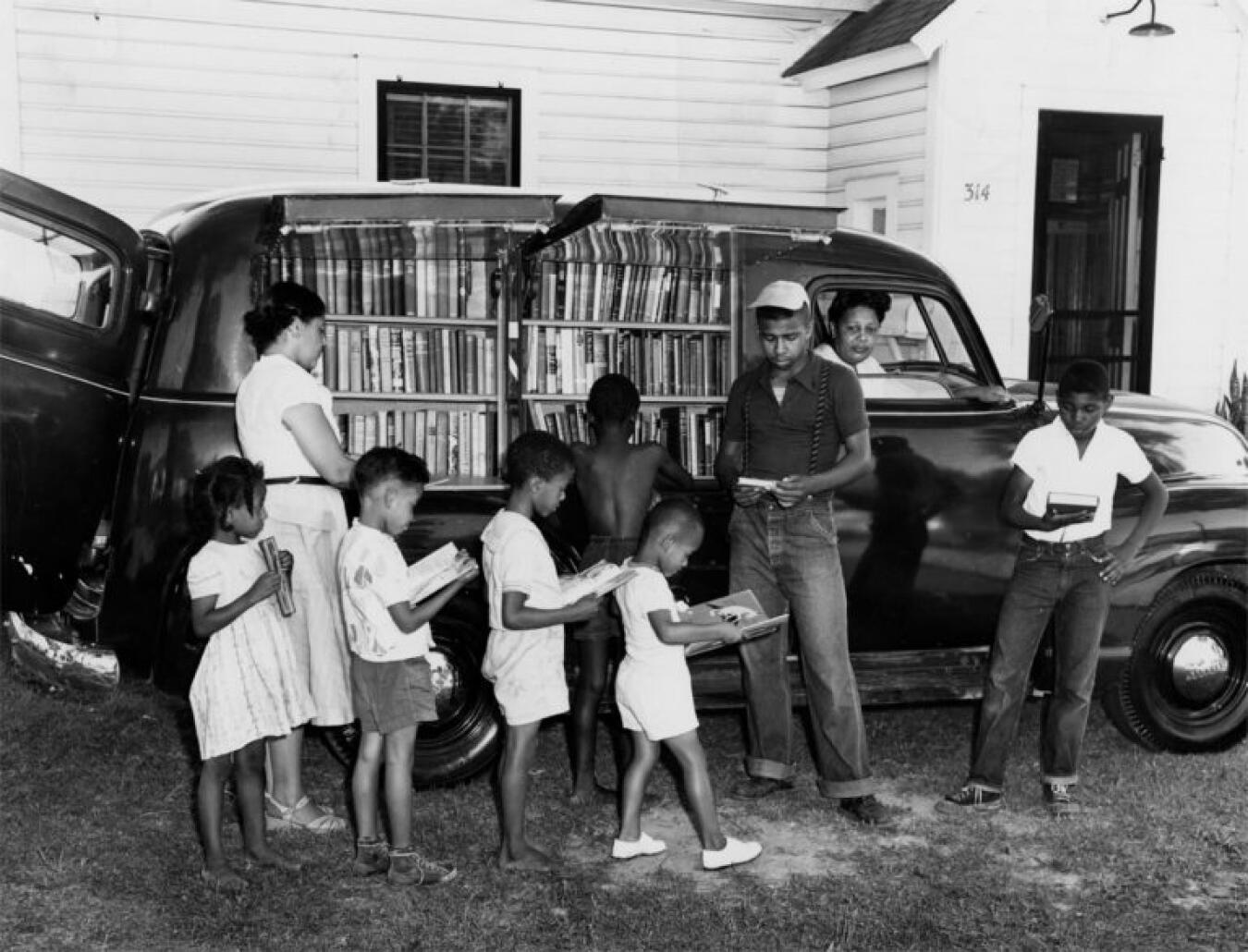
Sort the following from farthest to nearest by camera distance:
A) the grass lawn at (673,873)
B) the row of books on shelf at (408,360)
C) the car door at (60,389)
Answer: the row of books on shelf at (408,360) < the car door at (60,389) < the grass lawn at (673,873)

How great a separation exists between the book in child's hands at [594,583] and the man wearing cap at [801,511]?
0.75 meters

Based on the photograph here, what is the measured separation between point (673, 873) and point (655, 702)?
1.88 feet

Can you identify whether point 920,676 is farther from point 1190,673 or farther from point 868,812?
point 1190,673

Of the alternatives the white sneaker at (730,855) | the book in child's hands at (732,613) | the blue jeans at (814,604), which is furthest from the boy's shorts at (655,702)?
the blue jeans at (814,604)

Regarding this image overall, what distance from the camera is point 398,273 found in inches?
236

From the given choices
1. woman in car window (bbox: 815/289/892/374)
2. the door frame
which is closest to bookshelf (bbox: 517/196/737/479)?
woman in car window (bbox: 815/289/892/374)

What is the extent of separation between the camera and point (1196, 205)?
1139 cm

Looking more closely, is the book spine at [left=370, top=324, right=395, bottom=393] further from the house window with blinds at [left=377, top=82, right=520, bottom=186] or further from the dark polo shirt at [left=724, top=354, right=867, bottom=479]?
the house window with blinds at [left=377, top=82, right=520, bottom=186]

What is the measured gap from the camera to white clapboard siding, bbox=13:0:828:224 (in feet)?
33.1

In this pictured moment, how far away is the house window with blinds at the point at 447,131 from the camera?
10.8 meters

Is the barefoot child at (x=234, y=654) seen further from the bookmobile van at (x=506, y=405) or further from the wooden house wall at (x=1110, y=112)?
the wooden house wall at (x=1110, y=112)

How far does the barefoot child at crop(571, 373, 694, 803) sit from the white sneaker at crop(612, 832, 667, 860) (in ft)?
2.08

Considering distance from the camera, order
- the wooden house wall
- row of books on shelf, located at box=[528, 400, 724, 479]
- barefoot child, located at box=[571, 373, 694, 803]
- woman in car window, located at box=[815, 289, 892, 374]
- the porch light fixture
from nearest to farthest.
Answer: barefoot child, located at box=[571, 373, 694, 803] < woman in car window, located at box=[815, 289, 892, 374] < row of books on shelf, located at box=[528, 400, 724, 479] < the porch light fixture < the wooden house wall

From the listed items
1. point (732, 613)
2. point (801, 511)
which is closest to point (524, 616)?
point (732, 613)
